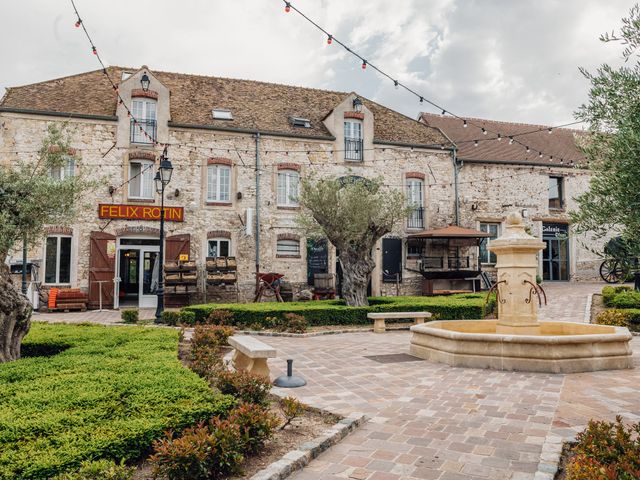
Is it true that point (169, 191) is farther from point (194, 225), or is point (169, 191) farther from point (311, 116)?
point (311, 116)

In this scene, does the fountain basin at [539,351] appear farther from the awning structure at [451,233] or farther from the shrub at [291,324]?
the awning structure at [451,233]

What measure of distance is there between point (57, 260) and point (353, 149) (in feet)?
38.1

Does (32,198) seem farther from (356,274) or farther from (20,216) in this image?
(356,274)

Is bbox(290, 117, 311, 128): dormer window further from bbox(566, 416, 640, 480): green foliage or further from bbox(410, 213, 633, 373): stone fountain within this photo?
bbox(566, 416, 640, 480): green foliage

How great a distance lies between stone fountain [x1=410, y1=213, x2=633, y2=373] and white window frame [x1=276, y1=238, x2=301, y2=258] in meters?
10.6

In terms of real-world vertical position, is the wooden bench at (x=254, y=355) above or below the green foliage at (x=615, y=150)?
below

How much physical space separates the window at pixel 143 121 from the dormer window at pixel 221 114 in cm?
229

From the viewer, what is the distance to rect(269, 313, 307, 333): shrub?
36.0 ft

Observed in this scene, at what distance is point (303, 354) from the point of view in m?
8.34

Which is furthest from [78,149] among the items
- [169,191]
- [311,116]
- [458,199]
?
[458,199]

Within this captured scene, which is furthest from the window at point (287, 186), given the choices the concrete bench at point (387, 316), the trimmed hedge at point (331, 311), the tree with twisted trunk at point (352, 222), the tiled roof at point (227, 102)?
the concrete bench at point (387, 316)

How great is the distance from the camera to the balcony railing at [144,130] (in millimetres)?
17312

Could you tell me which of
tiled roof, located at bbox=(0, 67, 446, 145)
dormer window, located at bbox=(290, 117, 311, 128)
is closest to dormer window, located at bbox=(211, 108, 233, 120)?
tiled roof, located at bbox=(0, 67, 446, 145)

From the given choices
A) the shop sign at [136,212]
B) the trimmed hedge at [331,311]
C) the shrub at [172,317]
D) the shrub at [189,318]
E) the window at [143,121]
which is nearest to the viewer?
the trimmed hedge at [331,311]
